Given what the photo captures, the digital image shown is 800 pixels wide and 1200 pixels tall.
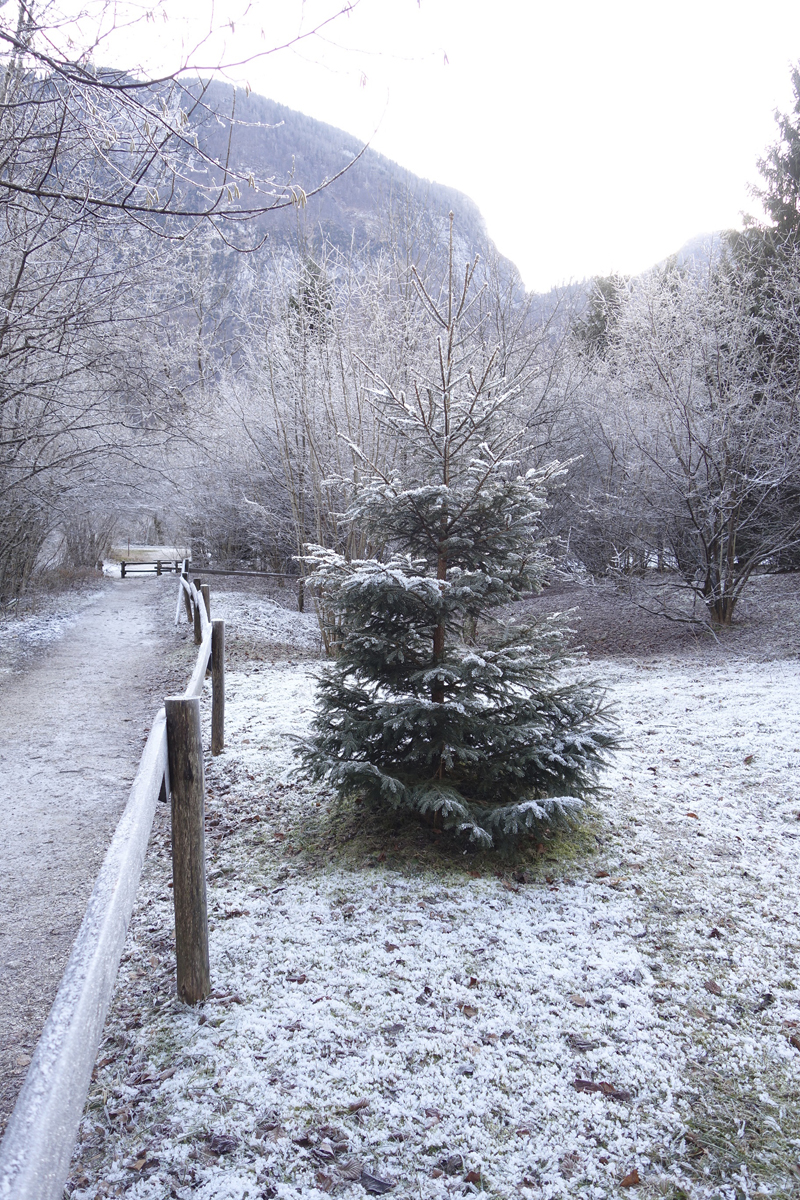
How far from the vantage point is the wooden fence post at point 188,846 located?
2641mm

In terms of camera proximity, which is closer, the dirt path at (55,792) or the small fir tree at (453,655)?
the dirt path at (55,792)

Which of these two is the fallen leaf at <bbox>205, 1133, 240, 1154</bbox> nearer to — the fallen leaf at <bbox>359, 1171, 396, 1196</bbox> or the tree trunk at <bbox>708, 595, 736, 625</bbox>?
the fallen leaf at <bbox>359, 1171, 396, 1196</bbox>

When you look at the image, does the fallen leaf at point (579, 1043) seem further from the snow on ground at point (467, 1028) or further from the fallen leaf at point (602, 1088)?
the fallen leaf at point (602, 1088)

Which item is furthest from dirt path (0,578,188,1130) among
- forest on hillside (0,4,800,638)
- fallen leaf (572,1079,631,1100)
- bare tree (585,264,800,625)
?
bare tree (585,264,800,625)

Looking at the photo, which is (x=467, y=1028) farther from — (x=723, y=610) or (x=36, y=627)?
(x=36, y=627)

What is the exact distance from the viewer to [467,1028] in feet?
8.92

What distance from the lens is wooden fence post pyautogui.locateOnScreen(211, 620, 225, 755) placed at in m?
6.05

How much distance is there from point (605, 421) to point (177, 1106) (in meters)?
15.9

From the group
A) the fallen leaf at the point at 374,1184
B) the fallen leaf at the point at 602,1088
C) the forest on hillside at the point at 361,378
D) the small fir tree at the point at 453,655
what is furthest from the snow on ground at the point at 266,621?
the fallen leaf at the point at 374,1184

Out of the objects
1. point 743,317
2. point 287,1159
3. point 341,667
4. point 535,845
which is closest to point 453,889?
point 535,845

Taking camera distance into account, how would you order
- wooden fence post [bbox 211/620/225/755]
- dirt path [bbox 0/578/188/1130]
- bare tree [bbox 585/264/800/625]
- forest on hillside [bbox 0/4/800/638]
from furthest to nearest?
bare tree [bbox 585/264/800/625]
forest on hillside [bbox 0/4/800/638]
wooden fence post [bbox 211/620/225/755]
dirt path [bbox 0/578/188/1130]

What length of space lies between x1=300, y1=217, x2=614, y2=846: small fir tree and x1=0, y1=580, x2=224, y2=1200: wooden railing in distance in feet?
3.84

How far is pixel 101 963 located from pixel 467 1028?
1.84 m

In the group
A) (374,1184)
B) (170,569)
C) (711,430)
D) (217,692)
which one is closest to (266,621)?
(217,692)
